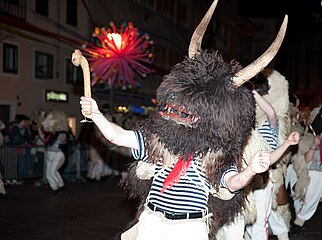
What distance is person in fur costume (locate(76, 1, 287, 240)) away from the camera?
4152 millimetres

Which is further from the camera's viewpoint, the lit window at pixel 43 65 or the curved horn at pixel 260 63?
the lit window at pixel 43 65

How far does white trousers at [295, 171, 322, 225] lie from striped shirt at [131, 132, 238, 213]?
16.6 ft

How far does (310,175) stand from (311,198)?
0.35 m

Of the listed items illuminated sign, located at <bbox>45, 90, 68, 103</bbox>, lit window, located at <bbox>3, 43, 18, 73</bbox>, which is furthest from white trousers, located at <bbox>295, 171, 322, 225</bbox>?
illuminated sign, located at <bbox>45, 90, 68, 103</bbox>

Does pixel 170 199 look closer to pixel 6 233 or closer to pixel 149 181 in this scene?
pixel 149 181

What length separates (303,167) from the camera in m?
9.45

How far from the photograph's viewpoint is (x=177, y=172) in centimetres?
425

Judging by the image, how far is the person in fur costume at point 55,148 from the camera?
43.1ft

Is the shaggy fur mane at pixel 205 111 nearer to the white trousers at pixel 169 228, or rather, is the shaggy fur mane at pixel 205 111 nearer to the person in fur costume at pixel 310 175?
the white trousers at pixel 169 228

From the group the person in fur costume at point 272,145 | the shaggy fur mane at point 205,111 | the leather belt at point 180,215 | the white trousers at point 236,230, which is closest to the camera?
the shaggy fur mane at point 205,111

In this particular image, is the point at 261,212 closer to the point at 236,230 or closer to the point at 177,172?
the point at 236,230

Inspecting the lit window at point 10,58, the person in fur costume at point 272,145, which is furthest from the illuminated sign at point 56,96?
the person in fur costume at point 272,145

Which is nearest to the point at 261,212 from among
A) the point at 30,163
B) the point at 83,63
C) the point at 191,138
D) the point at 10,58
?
the point at 191,138

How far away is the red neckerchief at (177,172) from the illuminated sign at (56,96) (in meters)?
20.5
